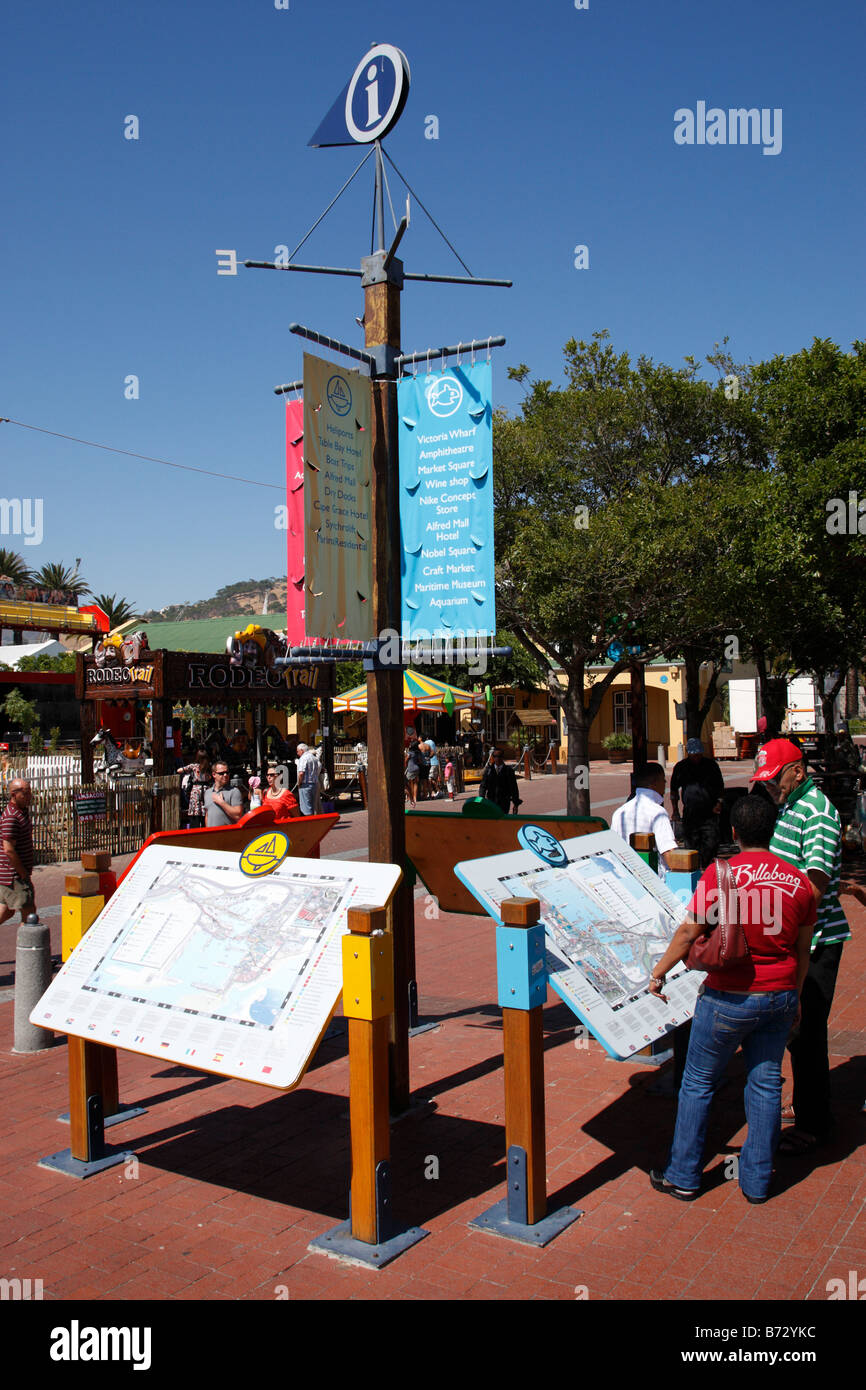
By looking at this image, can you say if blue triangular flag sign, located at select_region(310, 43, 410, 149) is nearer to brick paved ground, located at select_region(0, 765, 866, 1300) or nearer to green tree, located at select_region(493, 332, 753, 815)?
brick paved ground, located at select_region(0, 765, 866, 1300)

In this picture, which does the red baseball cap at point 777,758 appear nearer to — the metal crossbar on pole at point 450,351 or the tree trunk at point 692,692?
the metal crossbar on pole at point 450,351

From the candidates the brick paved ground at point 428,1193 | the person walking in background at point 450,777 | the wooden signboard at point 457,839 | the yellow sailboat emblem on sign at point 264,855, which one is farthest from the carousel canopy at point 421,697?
the yellow sailboat emblem on sign at point 264,855

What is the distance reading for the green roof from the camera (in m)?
42.4

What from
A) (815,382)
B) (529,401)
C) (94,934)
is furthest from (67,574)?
(94,934)

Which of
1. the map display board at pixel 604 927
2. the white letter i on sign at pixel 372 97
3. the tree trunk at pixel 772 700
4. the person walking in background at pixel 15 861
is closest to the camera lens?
the map display board at pixel 604 927

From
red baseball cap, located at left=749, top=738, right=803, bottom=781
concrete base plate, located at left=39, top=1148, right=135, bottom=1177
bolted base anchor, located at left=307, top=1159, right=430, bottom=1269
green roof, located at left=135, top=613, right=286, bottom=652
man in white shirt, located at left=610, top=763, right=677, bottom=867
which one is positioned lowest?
concrete base plate, located at left=39, top=1148, right=135, bottom=1177

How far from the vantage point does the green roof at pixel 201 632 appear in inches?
1668

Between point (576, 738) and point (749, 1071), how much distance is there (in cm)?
1060

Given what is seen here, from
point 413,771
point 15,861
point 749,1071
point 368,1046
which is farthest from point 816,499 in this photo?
point 413,771

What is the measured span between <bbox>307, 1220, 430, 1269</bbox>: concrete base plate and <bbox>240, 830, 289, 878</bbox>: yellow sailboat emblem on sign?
1503mm

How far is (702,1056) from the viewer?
3994mm

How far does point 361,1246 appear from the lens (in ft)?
12.4

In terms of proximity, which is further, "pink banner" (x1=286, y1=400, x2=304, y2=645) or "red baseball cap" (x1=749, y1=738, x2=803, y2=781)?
"pink banner" (x1=286, y1=400, x2=304, y2=645)

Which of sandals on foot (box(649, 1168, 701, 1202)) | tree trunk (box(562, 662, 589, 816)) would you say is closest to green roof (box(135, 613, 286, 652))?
tree trunk (box(562, 662, 589, 816))
